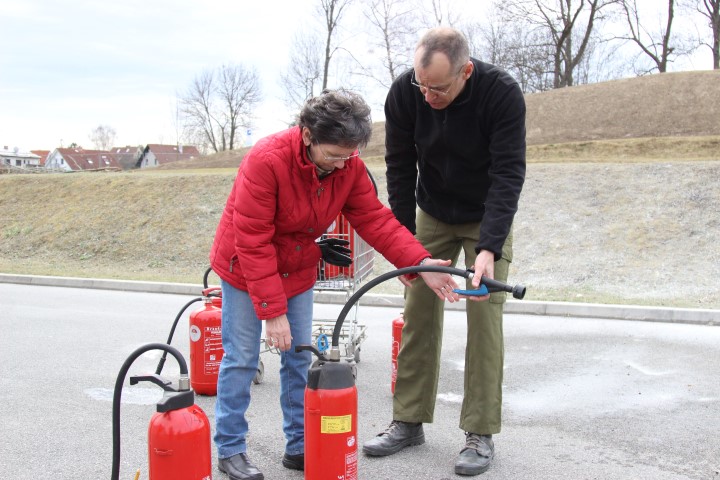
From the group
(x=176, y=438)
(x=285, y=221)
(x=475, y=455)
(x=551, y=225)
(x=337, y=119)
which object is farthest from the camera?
(x=551, y=225)

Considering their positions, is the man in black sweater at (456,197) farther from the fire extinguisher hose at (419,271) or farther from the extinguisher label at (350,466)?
the extinguisher label at (350,466)

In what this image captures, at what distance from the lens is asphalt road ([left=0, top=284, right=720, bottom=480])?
369cm

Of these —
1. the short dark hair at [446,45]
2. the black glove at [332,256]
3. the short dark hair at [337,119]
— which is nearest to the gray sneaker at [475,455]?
the black glove at [332,256]

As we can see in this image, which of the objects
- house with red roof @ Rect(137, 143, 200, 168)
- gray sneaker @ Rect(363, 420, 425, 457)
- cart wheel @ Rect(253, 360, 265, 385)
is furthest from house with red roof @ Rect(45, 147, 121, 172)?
gray sneaker @ Rect(363, 420, 425, 457)

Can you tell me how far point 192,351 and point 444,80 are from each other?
271 centimetres

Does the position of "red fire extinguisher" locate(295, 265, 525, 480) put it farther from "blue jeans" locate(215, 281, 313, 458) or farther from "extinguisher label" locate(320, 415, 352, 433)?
"blue jeans" locate(215, 281, 313, 458)

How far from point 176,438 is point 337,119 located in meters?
1.47

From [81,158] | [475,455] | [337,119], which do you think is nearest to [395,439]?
[475,455]

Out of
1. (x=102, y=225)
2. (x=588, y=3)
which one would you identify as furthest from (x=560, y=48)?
(x=102, y=225)

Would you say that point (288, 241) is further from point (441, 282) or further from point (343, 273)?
point (343, 273)

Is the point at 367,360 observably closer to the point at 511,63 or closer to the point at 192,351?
the point at 192,351

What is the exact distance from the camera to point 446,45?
10.5 feet

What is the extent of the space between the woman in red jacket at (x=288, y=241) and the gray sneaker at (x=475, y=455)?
0.82 meters

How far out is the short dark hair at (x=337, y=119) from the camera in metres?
2.96
